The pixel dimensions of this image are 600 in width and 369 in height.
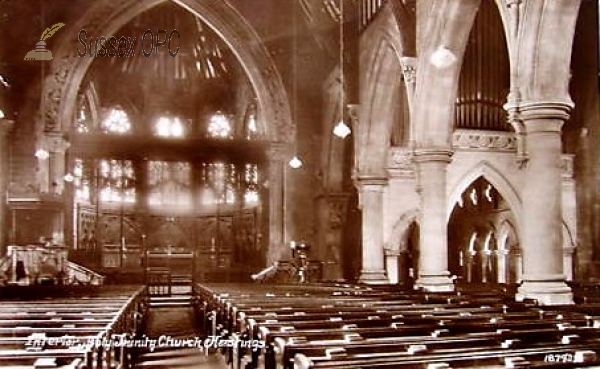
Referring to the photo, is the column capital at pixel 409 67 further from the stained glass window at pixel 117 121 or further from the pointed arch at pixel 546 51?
the stained glass window at pixel 117 121

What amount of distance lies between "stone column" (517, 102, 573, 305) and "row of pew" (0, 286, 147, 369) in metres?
6.29

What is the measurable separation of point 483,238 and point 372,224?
5.51m

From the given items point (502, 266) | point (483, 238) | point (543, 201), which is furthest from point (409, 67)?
point (502, 266)

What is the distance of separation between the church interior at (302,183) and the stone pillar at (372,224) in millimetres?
68

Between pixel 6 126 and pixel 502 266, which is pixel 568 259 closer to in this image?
pixel 502 266

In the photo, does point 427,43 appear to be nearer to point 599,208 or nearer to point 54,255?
point 599,208

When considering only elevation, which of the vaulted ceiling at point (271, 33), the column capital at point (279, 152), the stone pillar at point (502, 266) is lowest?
the stone pillar at point (502, 266)

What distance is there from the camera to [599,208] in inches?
854

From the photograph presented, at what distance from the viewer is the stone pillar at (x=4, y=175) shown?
2256 centimetres

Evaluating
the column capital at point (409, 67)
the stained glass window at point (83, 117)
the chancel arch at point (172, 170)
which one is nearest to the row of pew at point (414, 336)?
the column capital at point (409, 67)

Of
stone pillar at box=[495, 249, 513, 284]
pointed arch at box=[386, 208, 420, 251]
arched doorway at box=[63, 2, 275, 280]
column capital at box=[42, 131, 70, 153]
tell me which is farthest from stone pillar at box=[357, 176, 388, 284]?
column capital at box=[42, 131, 70, 153]

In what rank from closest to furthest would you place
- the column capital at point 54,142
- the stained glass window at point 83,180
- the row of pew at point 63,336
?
the row of pew at point 63,336
the column capital at point 54,142
the stained glass window at point 83,180

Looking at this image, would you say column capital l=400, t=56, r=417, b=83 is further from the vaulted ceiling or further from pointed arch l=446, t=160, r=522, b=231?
the vaulted ceiling

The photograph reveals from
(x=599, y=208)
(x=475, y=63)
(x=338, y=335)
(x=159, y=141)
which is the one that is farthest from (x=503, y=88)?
(x=338, y=335)
